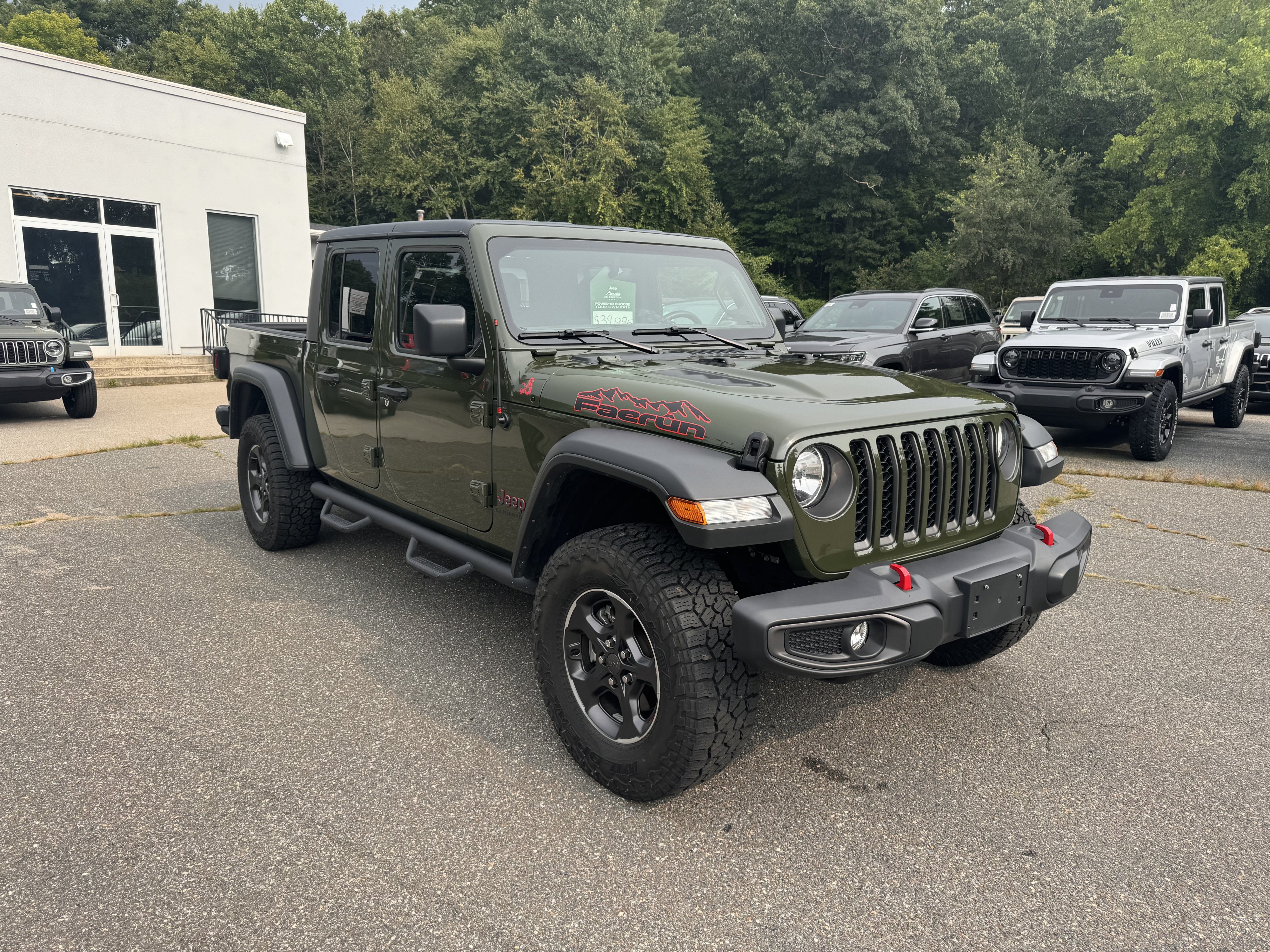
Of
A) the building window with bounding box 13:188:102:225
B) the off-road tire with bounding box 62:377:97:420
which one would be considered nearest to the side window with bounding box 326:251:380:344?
the off-road tire with bounding box 62:377:97:420

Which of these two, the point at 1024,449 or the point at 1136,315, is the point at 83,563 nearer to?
the point at 1024,449

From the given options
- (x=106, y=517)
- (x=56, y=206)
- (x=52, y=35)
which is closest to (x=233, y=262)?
(x=56, y=206)

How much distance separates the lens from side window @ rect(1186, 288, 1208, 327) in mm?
9859

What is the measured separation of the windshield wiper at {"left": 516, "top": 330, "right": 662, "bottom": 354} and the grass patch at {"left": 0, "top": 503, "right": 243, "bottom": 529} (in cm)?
384

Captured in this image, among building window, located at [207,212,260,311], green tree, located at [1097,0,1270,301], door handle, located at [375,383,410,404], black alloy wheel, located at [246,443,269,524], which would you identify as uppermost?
green tree, located at [1097,0,1270,301]

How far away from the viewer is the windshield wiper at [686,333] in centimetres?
400

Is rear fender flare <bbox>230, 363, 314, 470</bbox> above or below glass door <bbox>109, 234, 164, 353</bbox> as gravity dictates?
below

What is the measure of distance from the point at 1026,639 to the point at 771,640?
2.45m

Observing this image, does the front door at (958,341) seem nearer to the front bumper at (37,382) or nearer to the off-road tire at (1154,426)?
the off-road tire at (1154,426)

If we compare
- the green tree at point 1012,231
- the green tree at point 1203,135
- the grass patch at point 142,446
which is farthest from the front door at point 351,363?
the green tree at point 1012,231

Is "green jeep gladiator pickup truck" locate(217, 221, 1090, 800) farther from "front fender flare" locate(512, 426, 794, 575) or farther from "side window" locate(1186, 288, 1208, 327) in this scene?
"side window" locate(1186, 288, 1208, 327)

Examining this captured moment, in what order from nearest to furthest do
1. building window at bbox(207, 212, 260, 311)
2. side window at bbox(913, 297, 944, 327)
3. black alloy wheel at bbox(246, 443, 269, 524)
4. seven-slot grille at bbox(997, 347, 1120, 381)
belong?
1. black alloy wheel at bbox(246, 443, 269, 524)
2. seven-slot grille at bbox(997, 347, 1120, 381)
3. side window at bbox(913, 297, 944, 327)
4. building window at bbox(207, 212, 260, 311)

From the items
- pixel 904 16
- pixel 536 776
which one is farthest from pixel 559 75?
pixel 536 776

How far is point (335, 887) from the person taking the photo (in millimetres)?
2510
